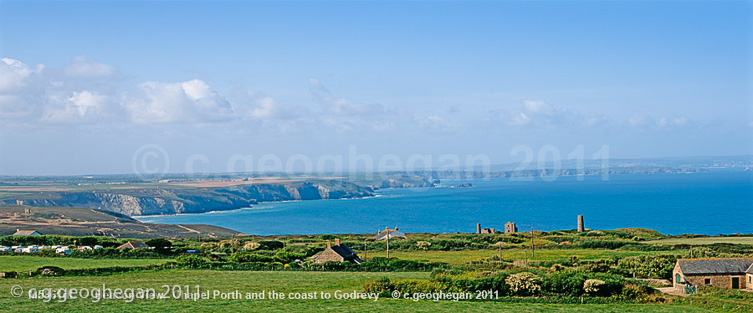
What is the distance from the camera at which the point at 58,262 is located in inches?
1502

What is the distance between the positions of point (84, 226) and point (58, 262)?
5864cm

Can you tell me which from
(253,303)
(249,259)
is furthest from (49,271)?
(253,303)

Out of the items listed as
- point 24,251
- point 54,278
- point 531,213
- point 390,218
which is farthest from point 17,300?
point 531,213

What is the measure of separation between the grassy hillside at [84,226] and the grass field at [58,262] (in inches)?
1615

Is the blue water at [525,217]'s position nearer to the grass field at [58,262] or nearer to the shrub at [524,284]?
the grass field at [58,262]

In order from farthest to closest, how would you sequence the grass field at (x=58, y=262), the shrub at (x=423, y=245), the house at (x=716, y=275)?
1. the shrub at (x=423, y=245)
2. the grass field at (x=58, y=262)
3. the house at (x=716, y=275)

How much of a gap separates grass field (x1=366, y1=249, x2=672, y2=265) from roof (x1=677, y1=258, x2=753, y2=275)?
1394 cm

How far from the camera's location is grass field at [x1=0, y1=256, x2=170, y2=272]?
115 feet

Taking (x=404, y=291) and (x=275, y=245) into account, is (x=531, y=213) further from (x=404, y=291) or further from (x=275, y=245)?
(x=404, y=291)

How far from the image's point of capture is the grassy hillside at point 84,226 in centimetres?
8269

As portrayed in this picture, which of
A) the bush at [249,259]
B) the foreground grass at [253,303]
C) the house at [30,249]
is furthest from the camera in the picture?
the house at [30,249]

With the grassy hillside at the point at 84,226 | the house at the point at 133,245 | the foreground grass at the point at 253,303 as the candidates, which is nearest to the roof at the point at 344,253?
the foreground grass at the point at 253,303

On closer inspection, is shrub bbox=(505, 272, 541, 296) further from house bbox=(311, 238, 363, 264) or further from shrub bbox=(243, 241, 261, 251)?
shrub bbox=(243, 241, 261, 251)

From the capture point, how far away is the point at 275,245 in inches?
2080
